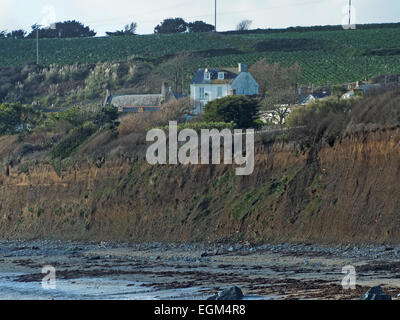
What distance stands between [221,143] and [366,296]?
2235 cm

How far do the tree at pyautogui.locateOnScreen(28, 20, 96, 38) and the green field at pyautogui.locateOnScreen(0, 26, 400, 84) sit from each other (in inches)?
231

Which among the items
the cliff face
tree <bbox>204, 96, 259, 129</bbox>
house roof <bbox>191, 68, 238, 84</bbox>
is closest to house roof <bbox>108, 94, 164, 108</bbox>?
house roof <bbox>191, 68, 238, 84</bbox>

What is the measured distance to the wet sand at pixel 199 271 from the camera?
25.1 meters

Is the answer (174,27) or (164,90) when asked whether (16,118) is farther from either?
(174,27)

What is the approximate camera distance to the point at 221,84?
7375cm

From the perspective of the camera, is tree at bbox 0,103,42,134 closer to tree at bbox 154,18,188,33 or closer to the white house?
the white house

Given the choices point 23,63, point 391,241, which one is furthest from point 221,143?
point 23,63

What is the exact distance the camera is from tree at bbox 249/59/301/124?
58456 mm

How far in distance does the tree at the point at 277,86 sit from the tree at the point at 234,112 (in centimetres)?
240

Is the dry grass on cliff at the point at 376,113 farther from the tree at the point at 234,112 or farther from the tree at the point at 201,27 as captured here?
the tree at the point at 201,27

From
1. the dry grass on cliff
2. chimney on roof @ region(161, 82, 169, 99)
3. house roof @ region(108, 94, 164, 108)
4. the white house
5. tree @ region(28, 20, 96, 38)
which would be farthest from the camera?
tree @ region(28, 20, 96, 38)

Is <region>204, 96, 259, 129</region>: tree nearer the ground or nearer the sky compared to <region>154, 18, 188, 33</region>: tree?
nearer the ground

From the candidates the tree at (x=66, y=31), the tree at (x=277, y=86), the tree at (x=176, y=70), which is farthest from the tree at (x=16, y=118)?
the tree at (x=66, y=31)

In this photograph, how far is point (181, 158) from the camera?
43594mm
